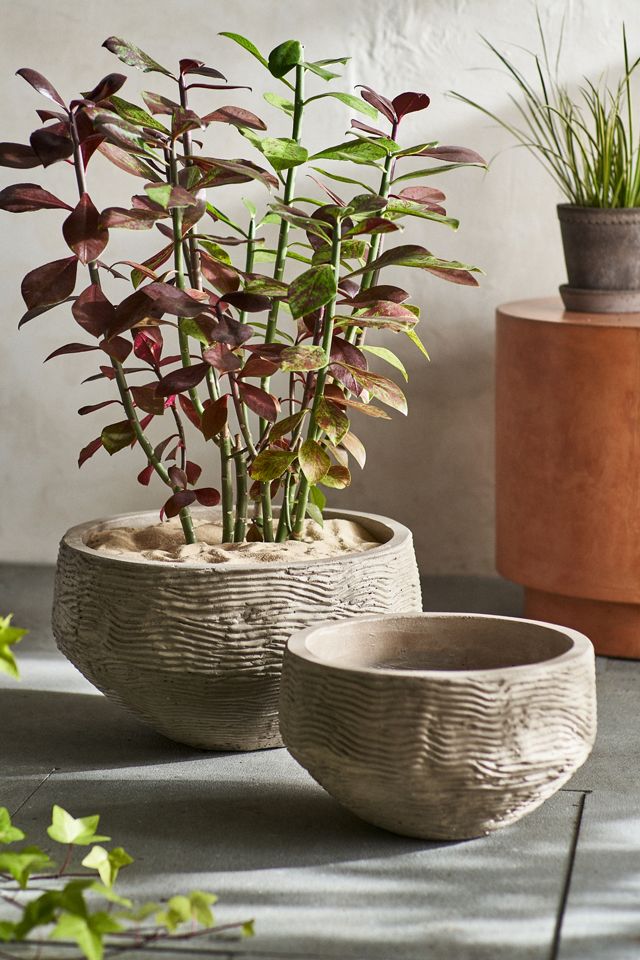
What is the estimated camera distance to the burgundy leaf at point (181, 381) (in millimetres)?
1908

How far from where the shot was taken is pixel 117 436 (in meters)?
2.09

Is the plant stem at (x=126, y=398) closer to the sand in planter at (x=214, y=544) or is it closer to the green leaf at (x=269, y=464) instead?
the sand in planter at (x=214, y=544)

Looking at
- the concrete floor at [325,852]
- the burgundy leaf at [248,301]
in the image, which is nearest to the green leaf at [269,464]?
the burgundy leaf at [248,301]

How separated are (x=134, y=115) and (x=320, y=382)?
1.64 ft

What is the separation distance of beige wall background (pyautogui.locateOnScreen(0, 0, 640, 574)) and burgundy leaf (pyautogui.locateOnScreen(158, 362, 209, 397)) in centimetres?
120

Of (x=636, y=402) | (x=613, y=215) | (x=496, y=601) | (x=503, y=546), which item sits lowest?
(x=496, y=601)

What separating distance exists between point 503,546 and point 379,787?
125 cm

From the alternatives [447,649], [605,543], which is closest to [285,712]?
[447,649]

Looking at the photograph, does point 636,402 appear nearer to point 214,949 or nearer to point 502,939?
point 502,939

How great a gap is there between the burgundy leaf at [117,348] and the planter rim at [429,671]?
0.52m

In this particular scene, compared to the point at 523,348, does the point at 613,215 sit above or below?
above

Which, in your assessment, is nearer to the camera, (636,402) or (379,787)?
(379,787)

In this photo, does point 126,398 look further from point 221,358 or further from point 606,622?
→ point 606,622

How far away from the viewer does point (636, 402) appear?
254cm
